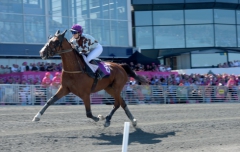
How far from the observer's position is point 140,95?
941 inches

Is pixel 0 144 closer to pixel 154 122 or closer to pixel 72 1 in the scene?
pixel 154 122

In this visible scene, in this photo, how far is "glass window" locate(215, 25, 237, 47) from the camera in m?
41.0

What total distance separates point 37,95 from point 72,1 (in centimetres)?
1281

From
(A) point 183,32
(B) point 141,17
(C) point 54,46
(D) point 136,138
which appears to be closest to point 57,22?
(B) point 141,17

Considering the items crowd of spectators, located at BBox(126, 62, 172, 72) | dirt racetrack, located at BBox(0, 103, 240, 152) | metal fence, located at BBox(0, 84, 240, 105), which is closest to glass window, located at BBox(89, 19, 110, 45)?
crowd of spectators, located at BBox(126, 62, 172, 72)

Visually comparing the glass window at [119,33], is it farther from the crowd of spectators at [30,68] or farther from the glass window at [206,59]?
the crowd of spectators at [30,68]

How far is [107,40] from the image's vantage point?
32.8 metres

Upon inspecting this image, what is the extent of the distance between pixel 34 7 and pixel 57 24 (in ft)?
6.39

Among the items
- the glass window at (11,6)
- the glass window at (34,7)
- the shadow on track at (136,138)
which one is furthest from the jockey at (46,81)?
the shadow on track at (136,138)

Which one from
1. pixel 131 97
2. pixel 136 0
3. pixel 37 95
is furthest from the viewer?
pixel 136 0

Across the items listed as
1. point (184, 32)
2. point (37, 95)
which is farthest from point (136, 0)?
point (37, 95)

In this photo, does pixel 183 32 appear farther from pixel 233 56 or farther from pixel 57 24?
pixel 57 24

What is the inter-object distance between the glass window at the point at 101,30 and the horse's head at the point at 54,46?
71.8 ft

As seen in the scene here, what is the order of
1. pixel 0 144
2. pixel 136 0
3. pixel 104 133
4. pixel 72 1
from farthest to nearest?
pixel 136 0
pixel 72 1
pixel 104 133
pixel 0 144
